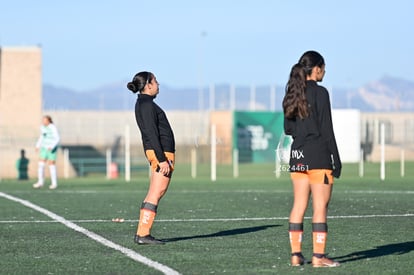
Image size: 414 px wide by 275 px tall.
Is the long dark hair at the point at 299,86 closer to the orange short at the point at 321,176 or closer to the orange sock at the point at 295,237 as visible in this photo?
the orange short at the point at 321,176

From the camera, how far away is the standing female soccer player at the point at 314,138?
419 inches

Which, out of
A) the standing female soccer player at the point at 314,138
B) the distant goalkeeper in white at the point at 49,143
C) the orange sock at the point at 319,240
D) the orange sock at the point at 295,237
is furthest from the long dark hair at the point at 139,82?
the distant goalkeeper in white at the point at 49,143

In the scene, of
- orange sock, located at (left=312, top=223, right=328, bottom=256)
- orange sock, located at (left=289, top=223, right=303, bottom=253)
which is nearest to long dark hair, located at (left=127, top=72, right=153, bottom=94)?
orange sock, located at (left=289, top=223, right=303, bottom=253)

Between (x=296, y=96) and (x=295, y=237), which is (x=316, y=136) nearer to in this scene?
(x=296, y=96)

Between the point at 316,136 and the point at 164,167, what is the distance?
9.37 ft

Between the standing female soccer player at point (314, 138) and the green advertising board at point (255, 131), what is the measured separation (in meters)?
41.7

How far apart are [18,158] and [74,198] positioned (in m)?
22.6

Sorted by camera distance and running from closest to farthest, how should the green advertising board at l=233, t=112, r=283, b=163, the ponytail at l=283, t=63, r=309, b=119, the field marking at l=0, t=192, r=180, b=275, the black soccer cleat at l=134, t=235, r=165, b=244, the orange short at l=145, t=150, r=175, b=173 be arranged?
the ponytail at l=283, t=63, r=309, b=119, the field marking at l=0, t=192, r=180, b=275, the black soccer cleat at l=134, t=235, r=165, b=244, the orange short at l=145, t=150, r=175, b=173, the green advertising board at l=233, t=112, r=283, b=163

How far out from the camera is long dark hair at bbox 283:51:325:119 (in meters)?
10.6

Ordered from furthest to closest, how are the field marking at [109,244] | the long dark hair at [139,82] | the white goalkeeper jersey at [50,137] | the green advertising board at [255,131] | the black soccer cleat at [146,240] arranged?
the green advertising board at [255,131], the white goalkeeper jersey at [50,137], the long dark hair at [139,82], the black soccer cleat at [146,240], the field marking at [109,244]

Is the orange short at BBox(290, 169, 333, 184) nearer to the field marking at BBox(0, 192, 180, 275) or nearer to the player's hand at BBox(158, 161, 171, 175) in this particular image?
the field marking at BBox(0, 192, 180, 275)

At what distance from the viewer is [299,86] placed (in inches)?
417

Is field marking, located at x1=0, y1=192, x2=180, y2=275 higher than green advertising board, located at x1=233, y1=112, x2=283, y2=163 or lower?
lower

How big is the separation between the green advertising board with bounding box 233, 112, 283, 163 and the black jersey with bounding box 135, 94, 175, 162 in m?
Result: 39.2
